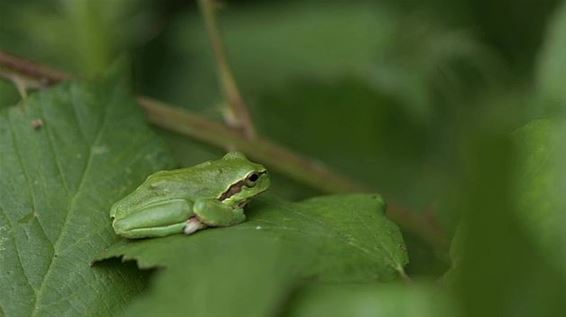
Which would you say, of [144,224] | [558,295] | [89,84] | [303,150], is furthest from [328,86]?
[558,295]

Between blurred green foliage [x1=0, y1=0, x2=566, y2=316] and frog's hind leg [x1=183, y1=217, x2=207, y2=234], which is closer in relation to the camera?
frog's hind leg [x1=183, y1=217, x2=207, y2=234]

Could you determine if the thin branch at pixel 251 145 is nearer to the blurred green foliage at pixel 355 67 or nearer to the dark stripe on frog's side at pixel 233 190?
the blurred green foliage at pixel 355 67

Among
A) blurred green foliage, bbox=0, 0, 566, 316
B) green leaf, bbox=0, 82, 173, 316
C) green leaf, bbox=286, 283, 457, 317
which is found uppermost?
green leaf, bbox=286, 283, 457, 317

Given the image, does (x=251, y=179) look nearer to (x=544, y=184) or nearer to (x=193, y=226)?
(x=193, y=226)

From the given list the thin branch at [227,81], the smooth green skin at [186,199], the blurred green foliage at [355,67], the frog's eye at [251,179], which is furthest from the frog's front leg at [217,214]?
the thin branch at [227,81]

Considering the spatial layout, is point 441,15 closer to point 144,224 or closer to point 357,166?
point 357,166

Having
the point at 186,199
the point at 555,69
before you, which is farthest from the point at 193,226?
the point at 555,69

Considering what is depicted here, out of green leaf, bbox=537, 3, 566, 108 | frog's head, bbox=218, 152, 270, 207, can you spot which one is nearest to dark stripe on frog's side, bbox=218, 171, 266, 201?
frog's head, bbox=218, 152, 270, 207

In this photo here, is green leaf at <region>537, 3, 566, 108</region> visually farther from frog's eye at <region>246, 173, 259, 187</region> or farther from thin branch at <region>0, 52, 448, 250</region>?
frog's eye at <region>246, 173, 259, 187</region>
